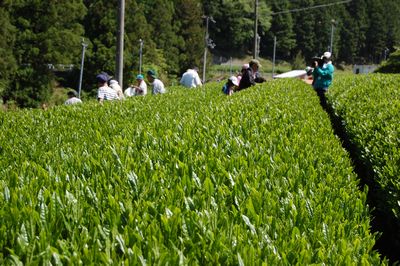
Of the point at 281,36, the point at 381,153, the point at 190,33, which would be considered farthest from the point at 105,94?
the point at 281,36

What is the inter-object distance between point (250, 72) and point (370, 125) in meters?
7.48

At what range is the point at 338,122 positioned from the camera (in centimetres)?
979

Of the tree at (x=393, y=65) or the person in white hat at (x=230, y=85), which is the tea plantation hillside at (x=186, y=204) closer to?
the person in white hat at (x=230, y=85)

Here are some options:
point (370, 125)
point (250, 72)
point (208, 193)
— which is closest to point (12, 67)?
point (250, 72)

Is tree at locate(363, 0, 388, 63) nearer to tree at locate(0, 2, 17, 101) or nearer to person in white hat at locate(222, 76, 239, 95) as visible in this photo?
tree at locate(0, 2, 17, 101)

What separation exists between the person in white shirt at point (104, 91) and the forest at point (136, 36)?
2886 centimetres

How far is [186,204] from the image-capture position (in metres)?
2.82

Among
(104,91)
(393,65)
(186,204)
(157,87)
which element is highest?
(186,204)

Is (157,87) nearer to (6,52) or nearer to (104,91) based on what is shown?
(104,91)

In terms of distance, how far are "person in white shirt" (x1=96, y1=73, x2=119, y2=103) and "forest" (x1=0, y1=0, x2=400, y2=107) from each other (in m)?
28.9

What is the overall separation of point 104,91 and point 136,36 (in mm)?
42395

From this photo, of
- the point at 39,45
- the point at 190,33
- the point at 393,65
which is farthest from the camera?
the point at 190,33

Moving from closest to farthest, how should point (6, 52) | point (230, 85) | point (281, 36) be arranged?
point (230, 85)
point (6, 52)
point (281, 36)

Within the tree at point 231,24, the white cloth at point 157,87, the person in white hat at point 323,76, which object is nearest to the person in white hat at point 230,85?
the white cloth at point 157,87
